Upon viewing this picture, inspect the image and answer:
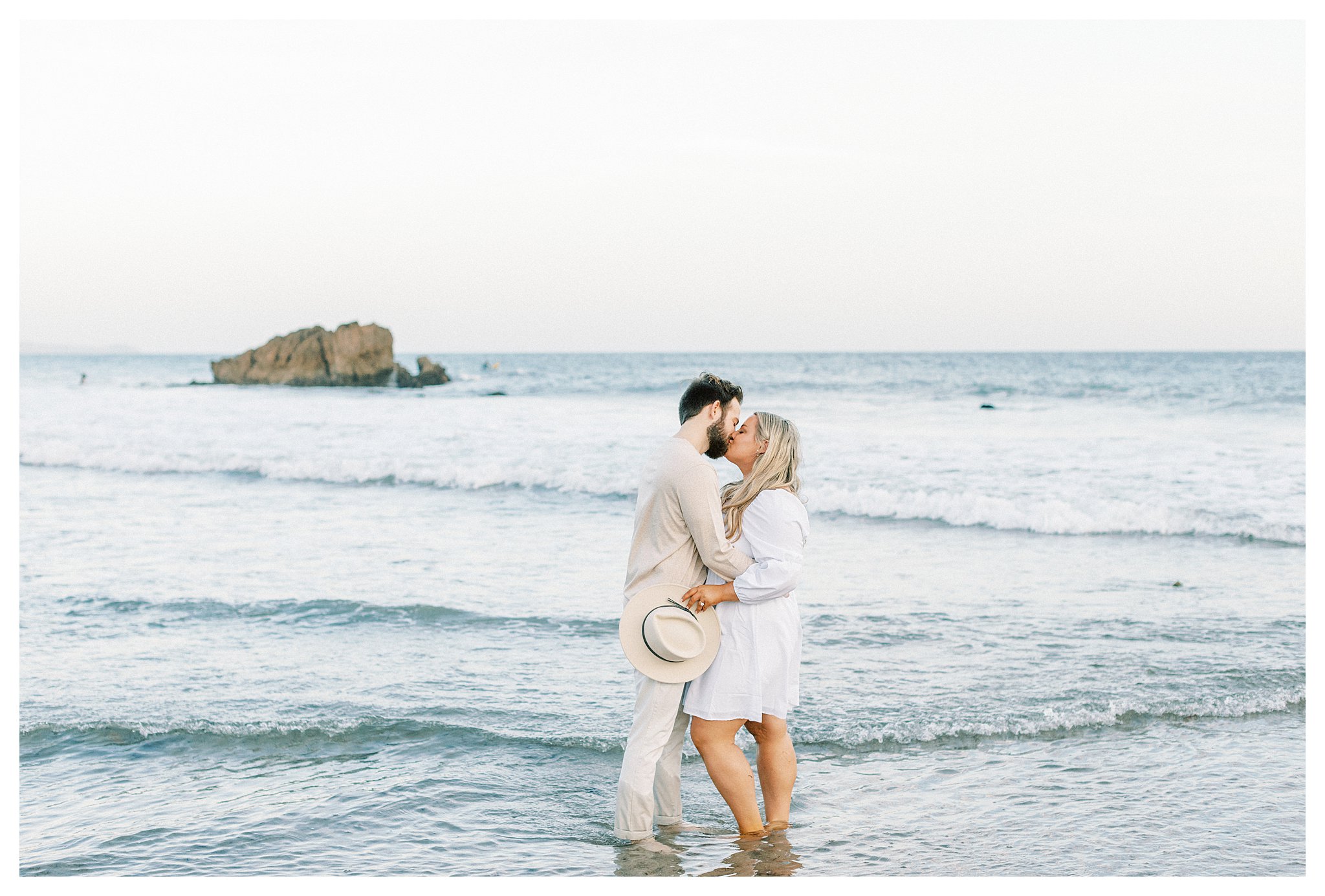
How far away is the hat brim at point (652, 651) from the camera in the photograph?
4.29 m

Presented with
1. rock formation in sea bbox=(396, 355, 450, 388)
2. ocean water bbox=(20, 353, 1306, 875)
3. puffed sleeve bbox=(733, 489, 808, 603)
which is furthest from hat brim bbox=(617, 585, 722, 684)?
rock formation in sea bbox=(396, 355, 450, 388)

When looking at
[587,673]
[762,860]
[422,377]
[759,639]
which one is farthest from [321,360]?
[762,860]

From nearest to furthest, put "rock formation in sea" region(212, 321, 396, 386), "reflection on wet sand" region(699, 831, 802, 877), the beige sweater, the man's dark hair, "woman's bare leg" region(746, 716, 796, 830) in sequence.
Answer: "reflection on wet sand" region(699, 831, 802, 877), the beige sweater, the man's dark hair, "woman's bare leg" region(746, 716, 796, 830), "rock formation in sea" region(212, 321, 396, 386)

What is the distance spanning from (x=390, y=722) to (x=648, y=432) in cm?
1894

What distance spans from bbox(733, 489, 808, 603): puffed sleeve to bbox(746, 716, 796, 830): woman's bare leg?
25.2 inches

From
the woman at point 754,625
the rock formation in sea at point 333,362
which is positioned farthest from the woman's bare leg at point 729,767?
the rock formation in sea at point 333,362

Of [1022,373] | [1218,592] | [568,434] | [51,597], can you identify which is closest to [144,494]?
[51,597]

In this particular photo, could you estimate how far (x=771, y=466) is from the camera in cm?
433

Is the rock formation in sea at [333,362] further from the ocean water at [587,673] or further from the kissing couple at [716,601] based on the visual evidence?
the kissing couple at [716,601]

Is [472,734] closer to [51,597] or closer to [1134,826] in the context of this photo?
[1134,826]

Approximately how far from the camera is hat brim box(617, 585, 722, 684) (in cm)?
429

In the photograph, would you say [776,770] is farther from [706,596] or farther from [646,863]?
[706,596]

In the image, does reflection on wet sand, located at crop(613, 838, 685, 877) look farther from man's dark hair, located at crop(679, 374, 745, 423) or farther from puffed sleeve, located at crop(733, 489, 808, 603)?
man's dark hair, located at crop(679, 374, 745, 423)

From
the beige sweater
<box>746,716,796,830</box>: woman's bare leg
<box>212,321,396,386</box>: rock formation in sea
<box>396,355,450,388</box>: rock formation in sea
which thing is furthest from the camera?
<box>396,355,450,388</box>: rock formation in sea
